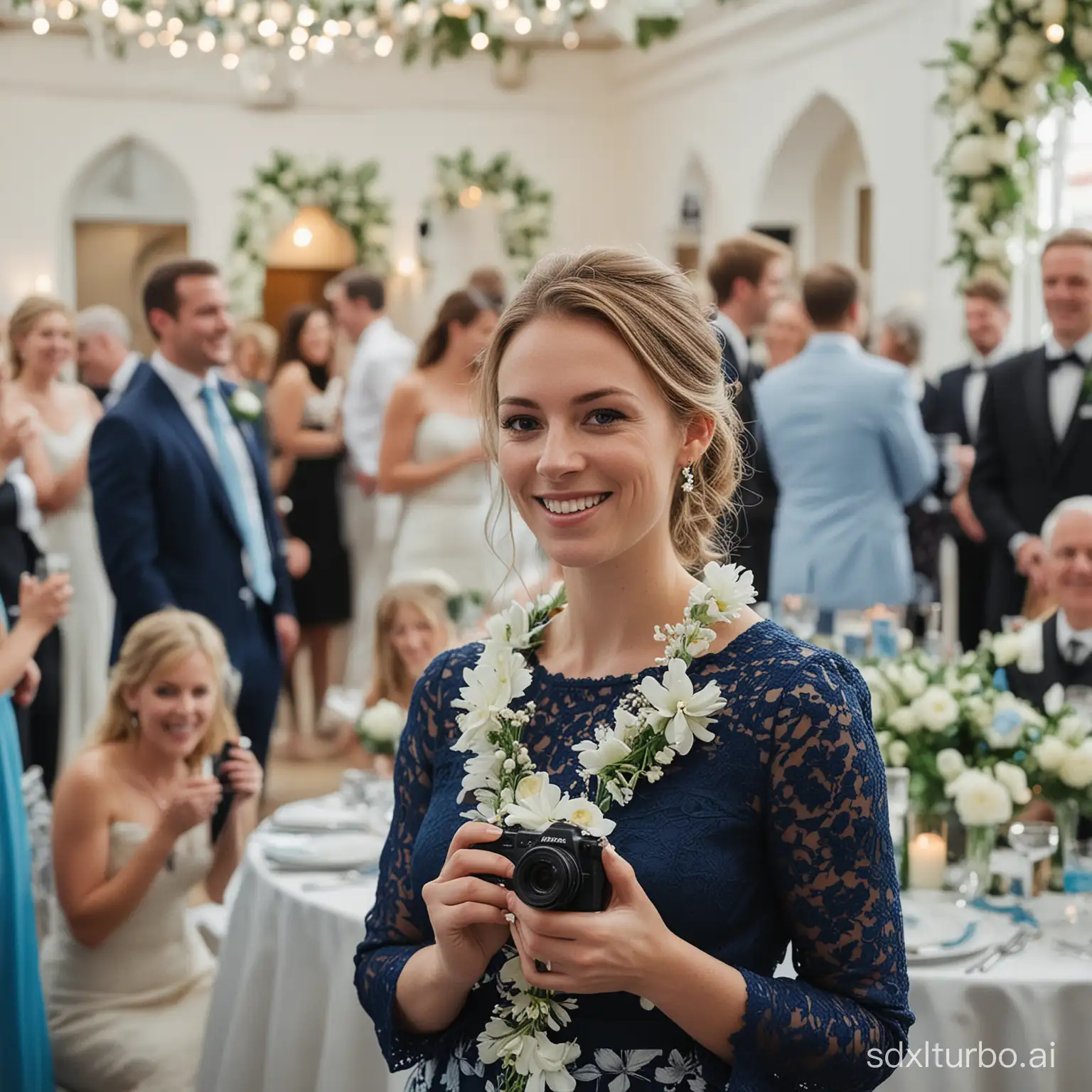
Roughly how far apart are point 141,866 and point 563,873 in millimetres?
2018

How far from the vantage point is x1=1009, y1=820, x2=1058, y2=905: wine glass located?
2.68 metres

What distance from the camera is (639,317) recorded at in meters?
1.57

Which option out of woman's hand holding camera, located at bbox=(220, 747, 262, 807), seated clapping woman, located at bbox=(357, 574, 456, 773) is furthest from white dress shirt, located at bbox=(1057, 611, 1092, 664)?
woman's hand holding camera, located at bbox=(220, 747, 262, 807)

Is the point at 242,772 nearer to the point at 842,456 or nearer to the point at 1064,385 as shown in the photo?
the point at 842,456

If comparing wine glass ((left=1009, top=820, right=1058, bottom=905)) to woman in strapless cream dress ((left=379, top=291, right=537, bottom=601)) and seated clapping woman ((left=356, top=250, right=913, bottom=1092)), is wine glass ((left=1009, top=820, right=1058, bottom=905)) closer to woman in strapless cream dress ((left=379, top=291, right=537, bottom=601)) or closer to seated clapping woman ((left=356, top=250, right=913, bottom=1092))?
seated clapping woman ((left=356, top=250, right=913, bottom=1092))

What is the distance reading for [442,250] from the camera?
14336 mm

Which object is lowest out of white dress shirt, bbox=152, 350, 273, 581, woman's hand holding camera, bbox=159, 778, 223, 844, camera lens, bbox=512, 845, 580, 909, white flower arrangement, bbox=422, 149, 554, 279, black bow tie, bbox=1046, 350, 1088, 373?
woman's hand holding camera, bbox=159, 778, 223, 844

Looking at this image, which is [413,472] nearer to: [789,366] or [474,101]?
[789,366]

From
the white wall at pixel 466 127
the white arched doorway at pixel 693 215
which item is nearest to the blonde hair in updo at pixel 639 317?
the white wall at pixel 466 127

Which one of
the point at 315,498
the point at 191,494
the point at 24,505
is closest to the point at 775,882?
the point at 191,494

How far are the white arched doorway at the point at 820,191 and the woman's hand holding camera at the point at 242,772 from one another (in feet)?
29.1

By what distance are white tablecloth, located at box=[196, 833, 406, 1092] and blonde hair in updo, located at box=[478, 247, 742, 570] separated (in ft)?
4.23

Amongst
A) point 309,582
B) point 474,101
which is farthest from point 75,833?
point 474,101

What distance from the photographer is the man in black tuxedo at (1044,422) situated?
4957 mm
